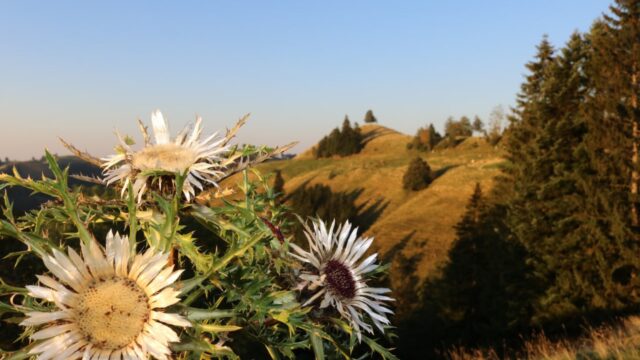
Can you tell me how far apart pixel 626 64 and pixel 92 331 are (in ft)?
105

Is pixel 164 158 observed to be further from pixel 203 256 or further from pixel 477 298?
pixel 477 298

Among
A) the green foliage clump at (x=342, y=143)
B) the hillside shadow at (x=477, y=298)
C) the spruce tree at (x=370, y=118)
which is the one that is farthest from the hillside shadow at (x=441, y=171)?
the spruce tree at (x=370, y=118)

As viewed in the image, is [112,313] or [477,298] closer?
[112,313]

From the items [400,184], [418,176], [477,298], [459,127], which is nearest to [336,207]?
[418,176]

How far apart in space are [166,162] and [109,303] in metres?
0.55

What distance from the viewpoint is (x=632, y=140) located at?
25828 mm

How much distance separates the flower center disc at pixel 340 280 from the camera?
6.15ft

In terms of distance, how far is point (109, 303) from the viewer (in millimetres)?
1255

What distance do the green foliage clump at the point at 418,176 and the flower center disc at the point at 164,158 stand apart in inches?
2516

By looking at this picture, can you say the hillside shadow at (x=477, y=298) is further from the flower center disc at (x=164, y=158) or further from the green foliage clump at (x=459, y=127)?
the green foliage clump at (x=459, y=127)

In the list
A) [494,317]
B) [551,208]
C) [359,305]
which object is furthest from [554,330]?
[359,305]

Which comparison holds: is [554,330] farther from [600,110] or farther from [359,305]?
[359,305]

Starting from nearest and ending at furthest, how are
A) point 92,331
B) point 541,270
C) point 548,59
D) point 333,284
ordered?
point 92,331 → point 333,284 → point 541,270 → point 548,59

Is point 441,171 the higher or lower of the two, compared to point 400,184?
higher
